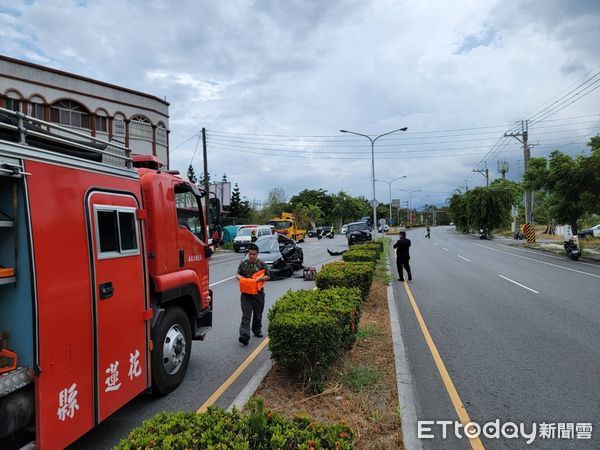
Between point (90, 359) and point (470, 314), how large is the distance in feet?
25.3

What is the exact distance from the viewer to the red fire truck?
9.67 ft

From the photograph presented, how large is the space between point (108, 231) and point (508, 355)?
5.61 m

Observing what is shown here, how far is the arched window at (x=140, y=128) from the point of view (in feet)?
91.9

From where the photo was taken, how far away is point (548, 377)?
5422mm

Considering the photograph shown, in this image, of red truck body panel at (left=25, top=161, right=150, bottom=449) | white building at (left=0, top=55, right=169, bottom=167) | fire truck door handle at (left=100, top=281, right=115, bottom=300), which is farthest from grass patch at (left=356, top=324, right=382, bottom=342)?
white building at (left=0, top=55, right=169, bottom=167)

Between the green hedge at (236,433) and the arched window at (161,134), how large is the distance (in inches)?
1146

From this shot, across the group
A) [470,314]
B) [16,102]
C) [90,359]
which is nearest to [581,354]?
[470,314]

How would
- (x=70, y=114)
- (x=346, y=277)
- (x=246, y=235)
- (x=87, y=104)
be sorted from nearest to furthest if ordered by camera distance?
(x=346, y=277), (x=70, y=114), (x=87, y=104), (x=246, y=235)

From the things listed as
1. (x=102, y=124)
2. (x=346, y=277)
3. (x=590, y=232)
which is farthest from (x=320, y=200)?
(x=346, y=277)

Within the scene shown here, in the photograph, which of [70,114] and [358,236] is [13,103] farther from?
[358,236]

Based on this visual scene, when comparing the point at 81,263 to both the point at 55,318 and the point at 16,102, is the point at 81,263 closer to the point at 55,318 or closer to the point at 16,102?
the point at 55,318

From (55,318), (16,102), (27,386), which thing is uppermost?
(16,102)

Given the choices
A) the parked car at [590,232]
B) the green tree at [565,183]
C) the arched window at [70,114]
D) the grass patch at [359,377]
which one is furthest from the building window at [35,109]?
the parked car at [590,232]

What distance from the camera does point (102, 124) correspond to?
26.4 meters
